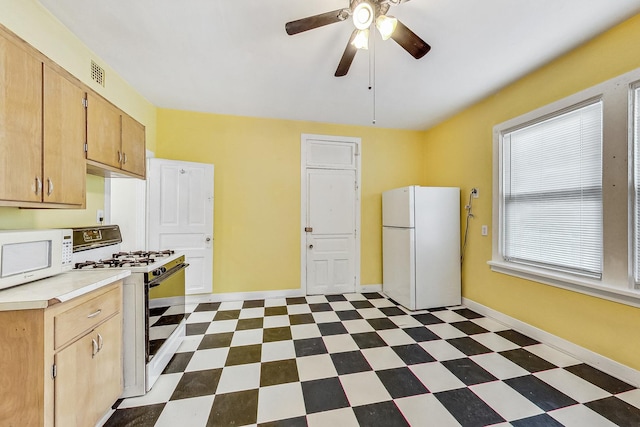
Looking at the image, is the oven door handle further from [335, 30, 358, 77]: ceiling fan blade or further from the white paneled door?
[335, 30, 358, 77]: ceiling fan blade

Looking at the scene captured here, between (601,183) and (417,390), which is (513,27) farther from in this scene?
(417,390)

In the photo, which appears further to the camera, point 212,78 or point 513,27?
point 212,78

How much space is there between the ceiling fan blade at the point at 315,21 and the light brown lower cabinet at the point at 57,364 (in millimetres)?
1944

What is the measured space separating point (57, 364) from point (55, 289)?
35 cm

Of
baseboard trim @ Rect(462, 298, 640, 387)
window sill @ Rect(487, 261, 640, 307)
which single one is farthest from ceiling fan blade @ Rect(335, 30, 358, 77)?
baseboard trim @ Rect(462, 298, 640, 387)

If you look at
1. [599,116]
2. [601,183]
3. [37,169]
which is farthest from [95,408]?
[599,116]

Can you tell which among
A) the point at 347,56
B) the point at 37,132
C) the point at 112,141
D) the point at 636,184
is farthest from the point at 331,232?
the point at 37,132

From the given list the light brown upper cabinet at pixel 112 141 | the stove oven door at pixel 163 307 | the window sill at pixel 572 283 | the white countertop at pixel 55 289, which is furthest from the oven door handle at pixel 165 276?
the window sill at pixel 572 283

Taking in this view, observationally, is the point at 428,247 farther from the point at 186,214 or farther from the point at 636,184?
the point at 186,214

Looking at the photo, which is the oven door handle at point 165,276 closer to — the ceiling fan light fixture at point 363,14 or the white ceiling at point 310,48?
the white ceiling at point 310,48

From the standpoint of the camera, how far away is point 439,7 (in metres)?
1.68

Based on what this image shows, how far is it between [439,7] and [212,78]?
2157 millimetres

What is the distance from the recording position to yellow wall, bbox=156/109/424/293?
347 cm

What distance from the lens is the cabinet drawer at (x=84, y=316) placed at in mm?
1179
